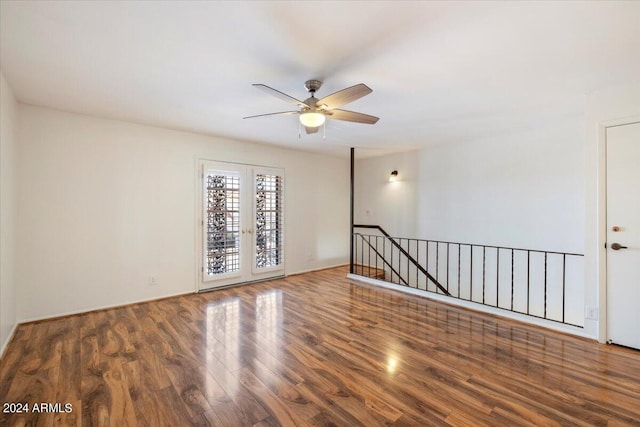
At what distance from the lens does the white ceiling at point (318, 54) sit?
1.77m

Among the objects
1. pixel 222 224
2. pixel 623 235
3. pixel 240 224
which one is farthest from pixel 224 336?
pixel 623 235

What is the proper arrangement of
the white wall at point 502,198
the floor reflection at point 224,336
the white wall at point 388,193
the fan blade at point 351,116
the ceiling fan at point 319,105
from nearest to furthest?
the floor reflection at point 224,336 < the ceiling fan at point 319,105 < the fan blade at point 351,116 < the white wall at point 502,198 < the white wall at point 388,193

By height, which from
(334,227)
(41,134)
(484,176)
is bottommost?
(334,227)

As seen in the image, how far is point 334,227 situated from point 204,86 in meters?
4.46

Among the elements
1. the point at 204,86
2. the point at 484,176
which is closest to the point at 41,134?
the point at 204,86

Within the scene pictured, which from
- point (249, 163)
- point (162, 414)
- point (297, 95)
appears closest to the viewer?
point (162, 414)

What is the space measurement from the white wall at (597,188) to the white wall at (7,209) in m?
5.74

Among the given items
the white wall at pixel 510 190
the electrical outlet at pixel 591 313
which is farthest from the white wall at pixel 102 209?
the electrical outlet at pixel 591 313

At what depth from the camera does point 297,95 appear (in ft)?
9.96

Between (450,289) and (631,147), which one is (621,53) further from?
(450,289)

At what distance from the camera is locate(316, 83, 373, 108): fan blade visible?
219cm

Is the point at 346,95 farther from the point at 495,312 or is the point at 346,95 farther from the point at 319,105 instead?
the point at 495,312

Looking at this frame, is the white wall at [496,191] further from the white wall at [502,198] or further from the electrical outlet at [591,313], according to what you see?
the electrical outlet at [591,313]

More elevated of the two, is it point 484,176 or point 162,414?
point 484,176
